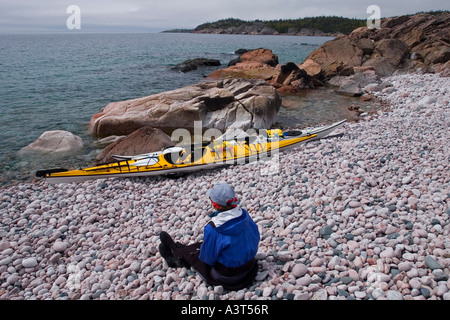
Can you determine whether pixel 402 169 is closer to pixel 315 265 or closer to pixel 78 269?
pixel 315 265

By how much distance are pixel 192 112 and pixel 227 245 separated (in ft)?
34.5

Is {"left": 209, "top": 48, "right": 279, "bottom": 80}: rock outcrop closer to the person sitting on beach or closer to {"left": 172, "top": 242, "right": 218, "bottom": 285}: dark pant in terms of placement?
{"left": 172, "top": 242, "right": 218, "bottom": 285}: dark pant

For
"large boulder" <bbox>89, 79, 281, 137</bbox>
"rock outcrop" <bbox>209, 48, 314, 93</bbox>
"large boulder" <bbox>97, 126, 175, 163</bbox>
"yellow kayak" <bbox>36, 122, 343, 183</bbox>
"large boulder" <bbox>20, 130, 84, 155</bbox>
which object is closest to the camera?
"yellow kayak" <bbox>36, 122, 343, 183</bbox>

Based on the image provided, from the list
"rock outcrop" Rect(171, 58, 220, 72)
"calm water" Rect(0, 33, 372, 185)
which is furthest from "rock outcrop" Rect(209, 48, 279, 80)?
"rock outcrop" Rect(171, 58, 220, 72)

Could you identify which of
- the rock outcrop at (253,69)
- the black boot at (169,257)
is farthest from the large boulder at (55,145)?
the rock outcrop at (253,69)

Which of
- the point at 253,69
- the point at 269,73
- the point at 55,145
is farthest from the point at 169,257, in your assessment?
the point at 253,69

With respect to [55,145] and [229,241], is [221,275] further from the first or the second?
[55,145]

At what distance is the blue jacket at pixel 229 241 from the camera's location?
12.1 ft

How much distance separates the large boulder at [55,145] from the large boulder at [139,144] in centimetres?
217

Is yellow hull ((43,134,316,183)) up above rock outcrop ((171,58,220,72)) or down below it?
below

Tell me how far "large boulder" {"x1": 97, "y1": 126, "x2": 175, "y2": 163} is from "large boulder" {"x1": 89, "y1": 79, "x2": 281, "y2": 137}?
3.23 meters

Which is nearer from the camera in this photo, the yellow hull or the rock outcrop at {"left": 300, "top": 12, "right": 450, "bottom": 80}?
the yellow hull

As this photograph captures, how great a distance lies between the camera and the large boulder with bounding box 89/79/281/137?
13.6m

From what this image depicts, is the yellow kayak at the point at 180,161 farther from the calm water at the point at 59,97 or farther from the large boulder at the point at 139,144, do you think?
the calm water at the point at 59,97
